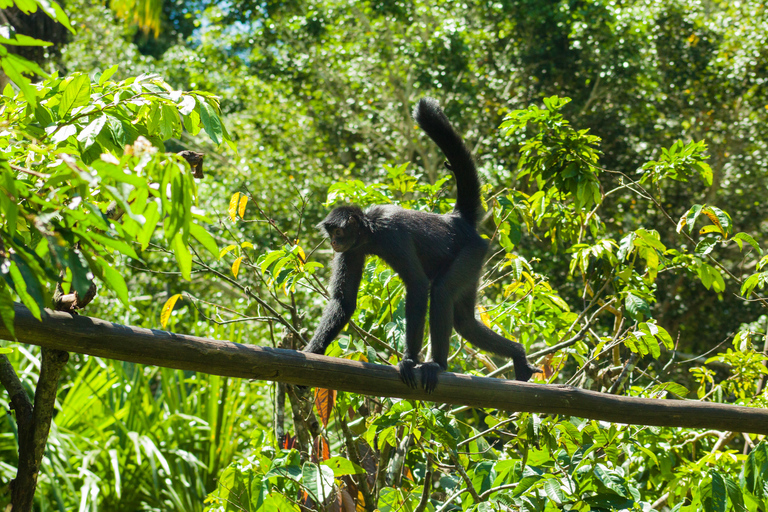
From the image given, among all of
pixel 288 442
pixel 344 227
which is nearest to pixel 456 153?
pixel 344 227

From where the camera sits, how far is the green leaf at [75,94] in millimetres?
2705

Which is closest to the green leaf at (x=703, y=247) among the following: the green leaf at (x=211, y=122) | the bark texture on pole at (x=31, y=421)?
the green leaf at (x=211, y=122)

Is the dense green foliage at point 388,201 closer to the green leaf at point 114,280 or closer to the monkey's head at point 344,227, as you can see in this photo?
the green leaf at point 114,280

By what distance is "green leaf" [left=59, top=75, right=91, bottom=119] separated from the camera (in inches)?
106

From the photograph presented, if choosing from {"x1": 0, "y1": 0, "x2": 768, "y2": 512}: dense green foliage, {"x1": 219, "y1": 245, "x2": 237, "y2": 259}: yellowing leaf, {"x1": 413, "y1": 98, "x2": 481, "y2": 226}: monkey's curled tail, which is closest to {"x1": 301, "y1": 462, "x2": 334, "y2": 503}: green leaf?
{"x1": 0, "y1": 0, "x2": 768, "y2": 512}: dense green foliage

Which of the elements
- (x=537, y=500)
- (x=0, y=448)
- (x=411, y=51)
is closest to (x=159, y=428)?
(x=0, y=448)

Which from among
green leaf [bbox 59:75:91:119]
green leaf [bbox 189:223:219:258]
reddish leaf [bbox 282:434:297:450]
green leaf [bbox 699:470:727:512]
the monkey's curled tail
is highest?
the monkey's curled tail

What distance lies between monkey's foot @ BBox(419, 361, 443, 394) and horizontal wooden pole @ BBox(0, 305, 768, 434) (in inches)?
2.2

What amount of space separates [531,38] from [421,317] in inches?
343

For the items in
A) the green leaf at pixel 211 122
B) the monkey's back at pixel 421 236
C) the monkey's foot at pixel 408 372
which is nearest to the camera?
the green leaf at pixel 211 122

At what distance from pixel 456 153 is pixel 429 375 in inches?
73.2

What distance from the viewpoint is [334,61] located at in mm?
11742

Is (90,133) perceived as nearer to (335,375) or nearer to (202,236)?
(202,236)

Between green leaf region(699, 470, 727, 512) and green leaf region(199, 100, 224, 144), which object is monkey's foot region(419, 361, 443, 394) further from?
green leaf region(199, 100, 224, 144)
